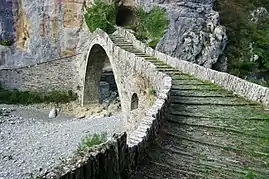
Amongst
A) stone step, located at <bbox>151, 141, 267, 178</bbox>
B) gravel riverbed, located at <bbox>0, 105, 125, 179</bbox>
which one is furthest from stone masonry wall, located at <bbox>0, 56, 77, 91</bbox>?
stone step, located at <bbox>151, 141, 267, 178</bbox>

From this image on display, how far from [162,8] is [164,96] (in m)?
18.7

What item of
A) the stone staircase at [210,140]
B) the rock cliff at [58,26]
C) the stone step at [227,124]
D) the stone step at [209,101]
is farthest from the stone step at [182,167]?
the rock cliff at [58,26]

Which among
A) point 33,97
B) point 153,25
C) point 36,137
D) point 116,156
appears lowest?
point 33,97

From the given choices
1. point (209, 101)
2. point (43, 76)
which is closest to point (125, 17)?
point (43, 76)

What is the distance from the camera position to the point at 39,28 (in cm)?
2798

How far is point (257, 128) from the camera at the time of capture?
8000 mm

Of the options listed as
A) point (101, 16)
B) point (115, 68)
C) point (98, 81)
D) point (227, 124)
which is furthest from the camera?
point (98, 81)

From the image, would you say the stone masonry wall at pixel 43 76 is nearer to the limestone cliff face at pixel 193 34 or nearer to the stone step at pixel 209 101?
the limestone cliff face at pixel 193 34

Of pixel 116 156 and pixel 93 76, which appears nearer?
pixel 116 156

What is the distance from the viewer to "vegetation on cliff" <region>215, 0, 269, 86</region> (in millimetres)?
27250

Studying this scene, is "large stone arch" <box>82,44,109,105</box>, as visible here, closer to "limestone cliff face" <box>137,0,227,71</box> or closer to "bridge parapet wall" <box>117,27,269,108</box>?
"limestone cliff face" <box>137,0,227,71</box>

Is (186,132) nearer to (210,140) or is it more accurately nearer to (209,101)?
(210,140)

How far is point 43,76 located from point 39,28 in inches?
145

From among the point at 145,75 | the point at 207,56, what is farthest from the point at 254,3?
the point at 145,75
